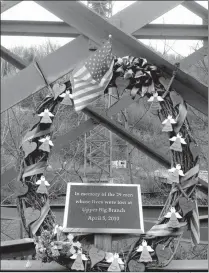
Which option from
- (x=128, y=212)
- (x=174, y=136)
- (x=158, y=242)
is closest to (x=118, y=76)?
(x=174, y=136)

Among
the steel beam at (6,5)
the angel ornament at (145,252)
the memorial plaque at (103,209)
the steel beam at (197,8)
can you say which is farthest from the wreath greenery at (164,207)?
the steel beam at (6,5)

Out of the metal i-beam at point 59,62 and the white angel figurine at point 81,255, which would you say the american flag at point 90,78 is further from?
the white angel figurine at point 81,255

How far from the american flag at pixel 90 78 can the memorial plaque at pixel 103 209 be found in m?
0.77

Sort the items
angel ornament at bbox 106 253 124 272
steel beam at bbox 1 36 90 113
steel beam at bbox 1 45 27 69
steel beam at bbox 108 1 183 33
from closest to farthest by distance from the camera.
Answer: steel beam at bbox 1 36 90 113
steel beam at bbox 108 1 183 33
angel ornament at bbox 106 253 124 272
steel beam at bbox 1 45 27 69

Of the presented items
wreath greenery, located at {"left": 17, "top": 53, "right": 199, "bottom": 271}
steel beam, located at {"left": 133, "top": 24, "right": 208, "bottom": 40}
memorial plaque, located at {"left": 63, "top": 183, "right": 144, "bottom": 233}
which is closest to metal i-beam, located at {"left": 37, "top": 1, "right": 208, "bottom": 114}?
wreath greenery, located at {"left": 17, "top": 53, "right": 199, "bottom": 271}

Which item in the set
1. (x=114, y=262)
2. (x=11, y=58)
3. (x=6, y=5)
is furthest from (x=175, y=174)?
(x=11, y=58)

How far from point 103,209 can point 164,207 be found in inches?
20.8

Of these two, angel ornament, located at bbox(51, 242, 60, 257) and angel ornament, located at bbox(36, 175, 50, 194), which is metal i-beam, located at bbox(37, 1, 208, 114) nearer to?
angel ornament, located at bbox(36, 175, 50, 194)

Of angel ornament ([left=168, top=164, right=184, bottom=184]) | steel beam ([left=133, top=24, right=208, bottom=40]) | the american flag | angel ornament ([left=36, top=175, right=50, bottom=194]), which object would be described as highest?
steel beam ([left=133, top=24, right=208, bottom=40])

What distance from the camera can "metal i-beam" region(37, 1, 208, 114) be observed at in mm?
2160

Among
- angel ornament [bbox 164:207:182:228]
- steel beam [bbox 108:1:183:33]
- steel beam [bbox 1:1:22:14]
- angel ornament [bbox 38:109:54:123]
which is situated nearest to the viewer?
steel beam [bbox 1:1:22:14]

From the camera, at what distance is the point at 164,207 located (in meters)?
2.94

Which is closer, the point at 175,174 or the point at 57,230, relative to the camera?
the point at 57,230

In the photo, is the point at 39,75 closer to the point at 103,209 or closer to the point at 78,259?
the point at 103,209
